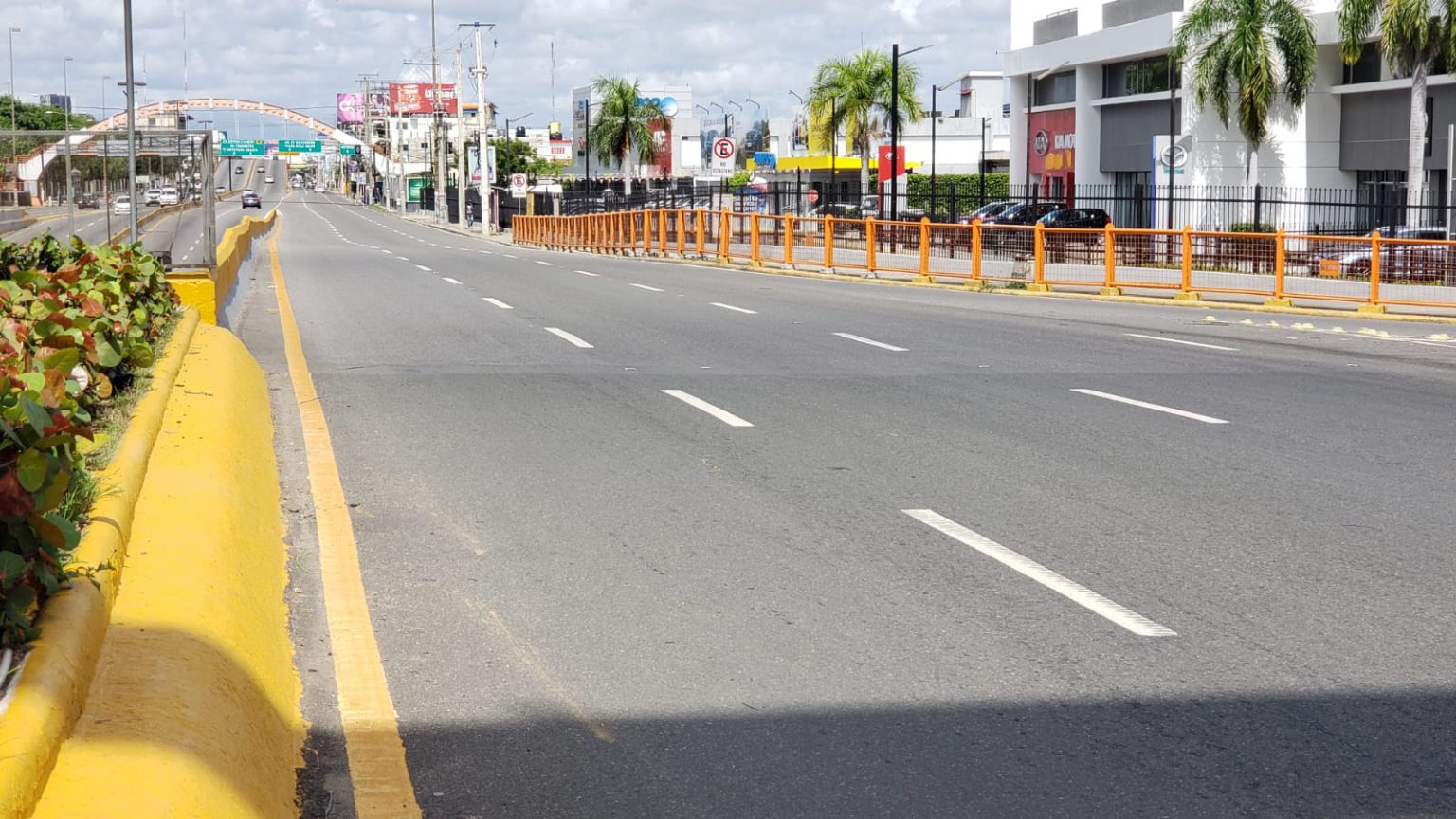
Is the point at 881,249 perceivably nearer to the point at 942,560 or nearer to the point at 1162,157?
the point at 1162,157

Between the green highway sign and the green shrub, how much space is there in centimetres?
15974

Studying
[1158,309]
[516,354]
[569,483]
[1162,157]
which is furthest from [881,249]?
[569,483]

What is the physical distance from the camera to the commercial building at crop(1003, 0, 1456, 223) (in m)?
48.2

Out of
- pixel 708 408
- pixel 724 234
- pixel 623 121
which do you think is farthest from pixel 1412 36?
pixel 623 121

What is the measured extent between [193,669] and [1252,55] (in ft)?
152

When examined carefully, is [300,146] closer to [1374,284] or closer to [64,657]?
[1374,284]

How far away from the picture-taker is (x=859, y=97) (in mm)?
70000

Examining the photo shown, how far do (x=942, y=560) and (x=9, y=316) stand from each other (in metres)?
4.76

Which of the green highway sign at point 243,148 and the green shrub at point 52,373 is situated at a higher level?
the green highway sign at point 243,148

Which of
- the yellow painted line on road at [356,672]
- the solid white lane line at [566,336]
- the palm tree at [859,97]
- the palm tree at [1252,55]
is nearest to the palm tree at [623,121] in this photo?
the palm tree at [859,97]

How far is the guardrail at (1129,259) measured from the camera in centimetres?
2636

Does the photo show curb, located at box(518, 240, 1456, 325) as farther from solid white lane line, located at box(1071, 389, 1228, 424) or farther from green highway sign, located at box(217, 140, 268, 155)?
green highway sign, located at box(217, 140, 268, 155)

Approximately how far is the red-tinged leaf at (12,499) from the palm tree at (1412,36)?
41284mm

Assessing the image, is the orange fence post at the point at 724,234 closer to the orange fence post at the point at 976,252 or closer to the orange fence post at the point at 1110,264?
the orange fence post at the point at 976,252
